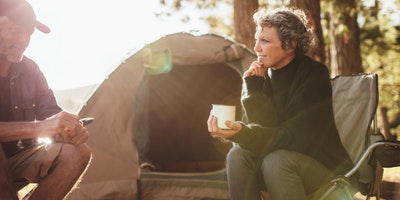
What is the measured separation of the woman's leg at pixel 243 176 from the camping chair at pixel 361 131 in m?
0.32

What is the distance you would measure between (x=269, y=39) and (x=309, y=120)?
0.50 metres

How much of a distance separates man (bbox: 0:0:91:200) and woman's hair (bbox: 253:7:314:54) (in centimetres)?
116

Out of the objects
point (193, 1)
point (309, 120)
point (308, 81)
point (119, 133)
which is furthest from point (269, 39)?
point (193, 1)

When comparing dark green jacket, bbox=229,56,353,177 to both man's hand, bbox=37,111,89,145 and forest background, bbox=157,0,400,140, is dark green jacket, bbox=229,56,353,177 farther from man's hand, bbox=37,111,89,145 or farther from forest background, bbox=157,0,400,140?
forest background, bbox=157,0,400,140

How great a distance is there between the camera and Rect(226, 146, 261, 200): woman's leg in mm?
2738

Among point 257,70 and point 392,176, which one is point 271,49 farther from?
point 392,176

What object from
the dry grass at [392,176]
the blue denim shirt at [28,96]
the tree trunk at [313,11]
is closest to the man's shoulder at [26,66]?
the blue denim shirt at [28,96]

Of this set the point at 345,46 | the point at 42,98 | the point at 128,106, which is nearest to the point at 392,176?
the point at 128,106

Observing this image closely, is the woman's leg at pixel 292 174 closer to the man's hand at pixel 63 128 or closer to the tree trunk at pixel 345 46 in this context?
the man's hand at pixel 63 128

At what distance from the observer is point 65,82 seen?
1527cm

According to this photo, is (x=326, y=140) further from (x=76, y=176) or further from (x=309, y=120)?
(x=76, y=176)

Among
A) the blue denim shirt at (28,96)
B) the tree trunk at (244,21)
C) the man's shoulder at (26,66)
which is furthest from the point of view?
the tree trunk at (244,21)

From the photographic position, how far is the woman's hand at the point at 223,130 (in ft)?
8.00

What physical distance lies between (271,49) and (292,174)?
0.72 meters
